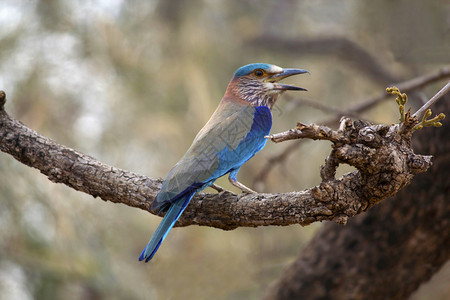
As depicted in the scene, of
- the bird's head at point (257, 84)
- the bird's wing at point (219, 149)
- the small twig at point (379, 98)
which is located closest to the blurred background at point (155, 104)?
the small twig at point (379, 98)

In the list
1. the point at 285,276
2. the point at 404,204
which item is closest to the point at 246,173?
the point at 285,276

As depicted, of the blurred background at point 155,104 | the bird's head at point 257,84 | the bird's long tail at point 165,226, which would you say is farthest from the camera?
the blurred background at point 155,104

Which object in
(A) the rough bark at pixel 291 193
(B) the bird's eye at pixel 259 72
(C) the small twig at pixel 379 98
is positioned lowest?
(A) the rough bark at pixel 291 193

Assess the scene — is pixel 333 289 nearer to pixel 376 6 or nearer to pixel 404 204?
pixel 404 204

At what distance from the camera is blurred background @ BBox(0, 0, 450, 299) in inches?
190

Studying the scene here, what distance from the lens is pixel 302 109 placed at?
7273 millimetres

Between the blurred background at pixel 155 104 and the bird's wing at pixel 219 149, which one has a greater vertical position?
the blurred background at pixel 155 104

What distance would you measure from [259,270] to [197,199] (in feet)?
7.26

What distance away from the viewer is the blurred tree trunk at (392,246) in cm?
424

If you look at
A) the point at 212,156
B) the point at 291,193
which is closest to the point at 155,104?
the point at 212,156

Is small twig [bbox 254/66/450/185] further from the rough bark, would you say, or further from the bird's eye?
the rough bark

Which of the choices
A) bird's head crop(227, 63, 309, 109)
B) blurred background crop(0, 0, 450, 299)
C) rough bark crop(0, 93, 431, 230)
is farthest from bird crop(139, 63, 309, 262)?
blurred background crop(0, 0, 450, 299)

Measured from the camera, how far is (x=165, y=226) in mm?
2945

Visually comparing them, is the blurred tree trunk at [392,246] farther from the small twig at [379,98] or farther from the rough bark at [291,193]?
the rough bark at [291,193]
